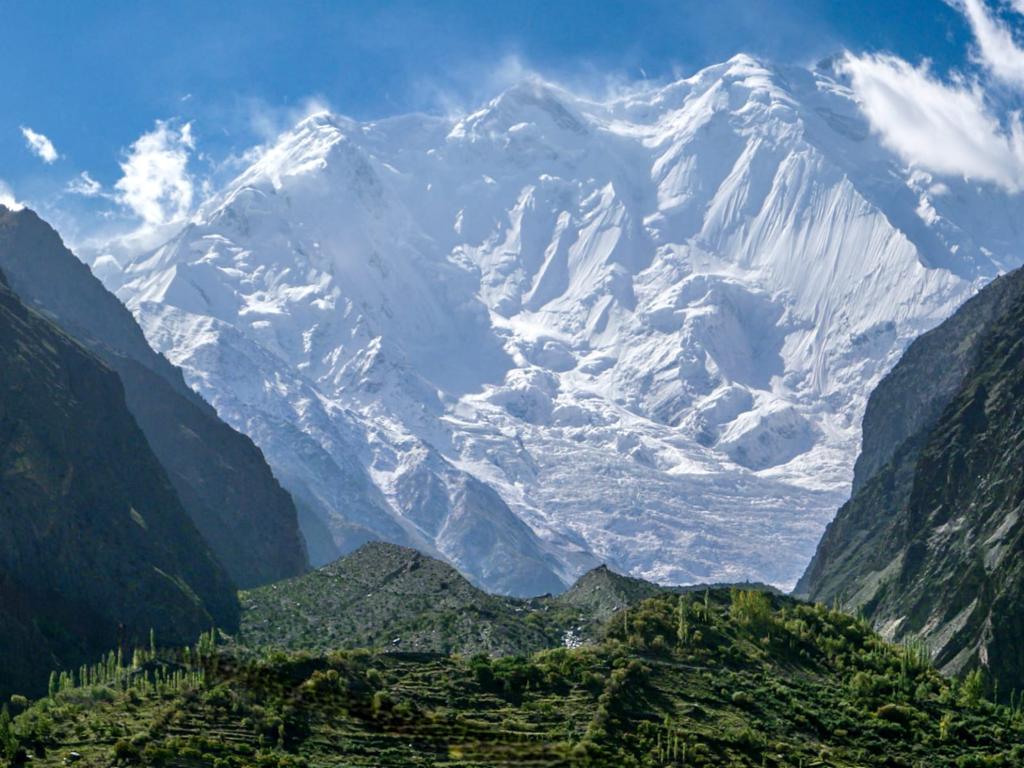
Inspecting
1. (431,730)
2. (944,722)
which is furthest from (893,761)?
A: (431,730)

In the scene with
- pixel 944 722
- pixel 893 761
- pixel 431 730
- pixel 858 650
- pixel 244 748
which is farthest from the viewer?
pixel 858 650

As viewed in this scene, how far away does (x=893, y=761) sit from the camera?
127688mm

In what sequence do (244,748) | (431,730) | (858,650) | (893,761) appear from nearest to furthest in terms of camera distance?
1. (244,748)
2. (431,730)
3. (893,761)
4. (858,650)

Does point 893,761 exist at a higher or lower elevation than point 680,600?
lower

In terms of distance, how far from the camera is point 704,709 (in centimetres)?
13138

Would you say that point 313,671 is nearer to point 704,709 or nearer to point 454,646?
point 704,709

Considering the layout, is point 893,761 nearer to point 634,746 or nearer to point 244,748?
point 634,746

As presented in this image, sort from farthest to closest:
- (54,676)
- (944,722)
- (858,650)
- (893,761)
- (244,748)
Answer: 1. (54,676)
2. (858,650)
3. (944,722)
4. (893,761)
5. (244,748)

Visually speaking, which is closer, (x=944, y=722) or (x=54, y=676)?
(x=944, y=722)

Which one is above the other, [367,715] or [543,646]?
[543,646]

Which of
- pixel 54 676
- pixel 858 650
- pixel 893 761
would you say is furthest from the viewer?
pixel 54 676

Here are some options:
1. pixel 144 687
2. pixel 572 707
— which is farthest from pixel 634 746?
pixel 144 687

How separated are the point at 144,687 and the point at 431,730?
819 inches

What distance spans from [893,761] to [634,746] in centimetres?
1885
